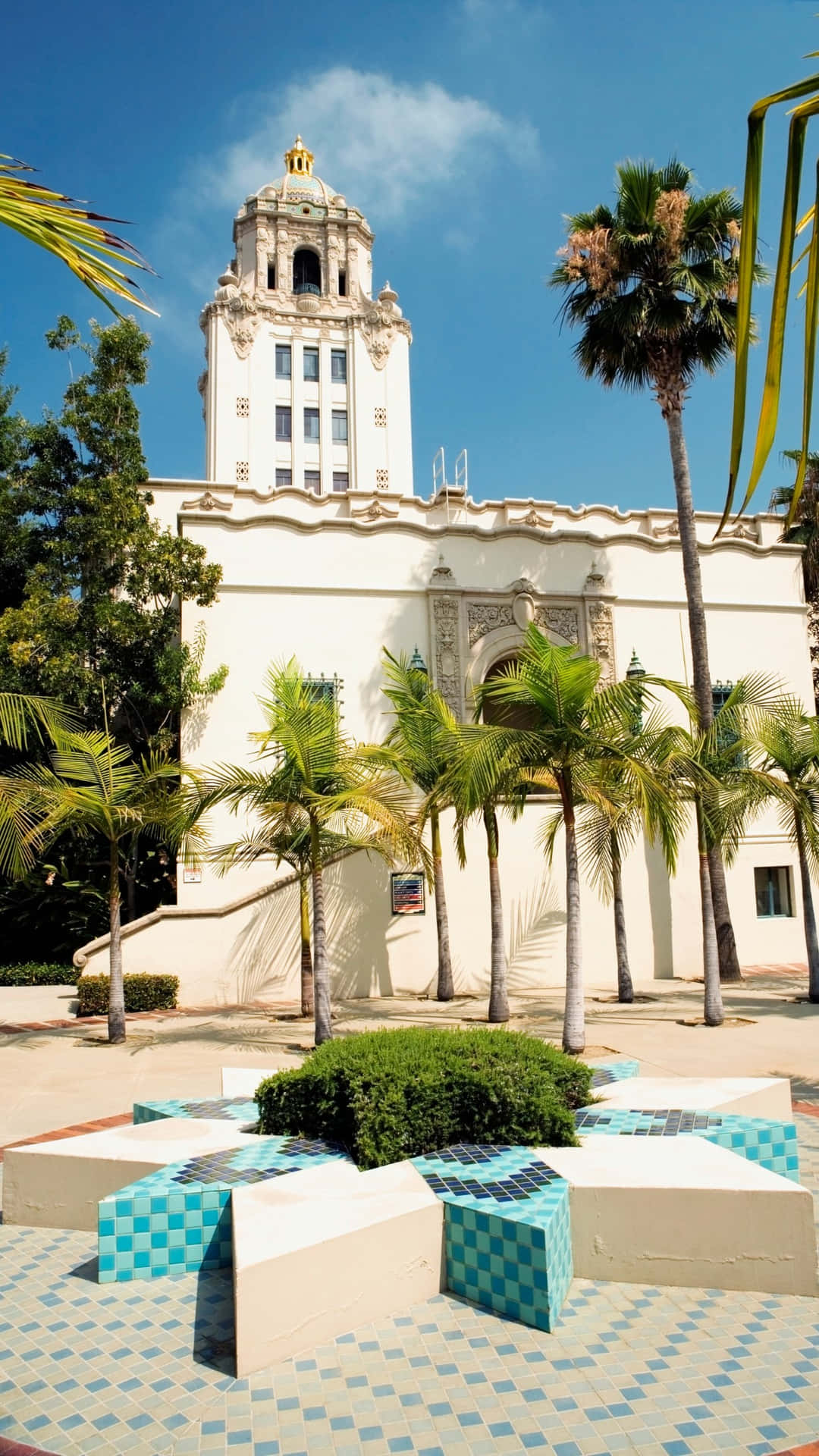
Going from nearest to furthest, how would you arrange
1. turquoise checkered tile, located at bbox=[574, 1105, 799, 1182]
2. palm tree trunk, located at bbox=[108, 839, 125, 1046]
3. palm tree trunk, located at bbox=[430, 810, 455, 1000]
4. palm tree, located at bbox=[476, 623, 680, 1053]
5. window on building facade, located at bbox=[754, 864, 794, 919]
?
1. turquoise checkered tile, located at bbox=[574, 1105, 799, 1182]
2. palm tree, located at bbox=[476, 623, 680, 1053]
3. palm tree trunk, located at bbox=[108, 839, 125, 1046]
4. palm tree trunk, located at bbox=[430, 810, 455, 1000]
5. window on building facade, located at bbox=[754, 864, 794, 919]

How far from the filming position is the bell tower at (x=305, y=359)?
38.5 meters

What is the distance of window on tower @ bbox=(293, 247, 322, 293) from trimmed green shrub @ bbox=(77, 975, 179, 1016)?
3584 cm

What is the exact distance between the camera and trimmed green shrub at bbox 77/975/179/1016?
46.5ft

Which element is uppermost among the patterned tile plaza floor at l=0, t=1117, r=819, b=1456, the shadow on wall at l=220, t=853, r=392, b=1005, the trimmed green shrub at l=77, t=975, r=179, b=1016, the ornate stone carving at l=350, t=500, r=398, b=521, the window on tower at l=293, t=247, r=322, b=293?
the window on tower at l=293, t=247, r=322, b=293

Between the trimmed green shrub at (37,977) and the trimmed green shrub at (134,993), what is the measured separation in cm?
278

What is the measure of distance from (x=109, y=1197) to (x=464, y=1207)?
1787 millimetres

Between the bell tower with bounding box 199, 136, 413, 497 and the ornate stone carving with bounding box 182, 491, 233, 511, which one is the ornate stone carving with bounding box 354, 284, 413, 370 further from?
the ornate stone carving with bounding box 182, 491, 233, 511

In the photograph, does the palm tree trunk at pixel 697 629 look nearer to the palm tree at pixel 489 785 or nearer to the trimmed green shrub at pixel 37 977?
the palm tree at pixel 489 785

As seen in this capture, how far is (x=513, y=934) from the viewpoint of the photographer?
16.8m

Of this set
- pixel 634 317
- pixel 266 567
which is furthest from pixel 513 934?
pixel 634 317

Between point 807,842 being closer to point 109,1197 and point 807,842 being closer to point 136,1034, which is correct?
point 136,1034

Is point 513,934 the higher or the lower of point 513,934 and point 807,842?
the lower

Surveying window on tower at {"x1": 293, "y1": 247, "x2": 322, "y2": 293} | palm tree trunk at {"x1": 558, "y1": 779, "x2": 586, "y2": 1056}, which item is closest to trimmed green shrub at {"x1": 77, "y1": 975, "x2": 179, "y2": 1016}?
palm tree trunk at {"x1": 558, "y1": 779, "x2": 586, "y2": 1056}

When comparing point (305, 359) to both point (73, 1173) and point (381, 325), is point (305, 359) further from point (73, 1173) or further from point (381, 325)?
point (73, 1173)
